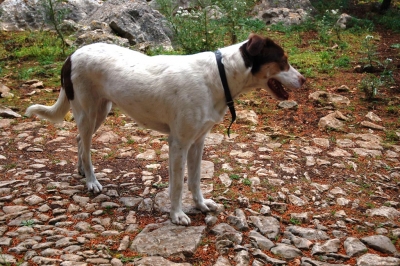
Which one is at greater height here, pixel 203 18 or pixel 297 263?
pixel 203 18

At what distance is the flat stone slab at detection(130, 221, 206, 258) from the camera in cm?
339

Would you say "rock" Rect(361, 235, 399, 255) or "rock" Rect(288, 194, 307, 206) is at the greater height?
"rock" Rect(361, 235, 399, 255)

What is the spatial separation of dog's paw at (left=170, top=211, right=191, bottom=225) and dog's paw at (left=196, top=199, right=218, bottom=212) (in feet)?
0.85

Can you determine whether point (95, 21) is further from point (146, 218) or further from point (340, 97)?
point (146, 218)

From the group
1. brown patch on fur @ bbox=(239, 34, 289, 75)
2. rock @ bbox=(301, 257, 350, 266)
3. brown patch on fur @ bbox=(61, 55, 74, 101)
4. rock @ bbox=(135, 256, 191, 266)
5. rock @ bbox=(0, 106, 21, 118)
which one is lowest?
rock @ bbox=(0, 106, 21, 118)

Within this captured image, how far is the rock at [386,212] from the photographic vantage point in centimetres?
410

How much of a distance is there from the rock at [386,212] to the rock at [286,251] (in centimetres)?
113

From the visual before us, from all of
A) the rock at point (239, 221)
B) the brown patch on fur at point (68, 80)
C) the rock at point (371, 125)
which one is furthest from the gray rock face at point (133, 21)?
the rock at point (239, 221)

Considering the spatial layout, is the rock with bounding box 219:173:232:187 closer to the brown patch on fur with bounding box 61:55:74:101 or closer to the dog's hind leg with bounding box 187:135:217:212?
the dog's hind leg with bounding box 187:135:217:212

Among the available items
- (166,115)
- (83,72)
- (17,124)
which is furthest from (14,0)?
(166,115)

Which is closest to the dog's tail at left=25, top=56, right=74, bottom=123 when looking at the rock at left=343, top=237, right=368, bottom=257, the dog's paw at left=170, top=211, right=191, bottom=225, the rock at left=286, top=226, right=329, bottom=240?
the dog's paw at left=170, top=211, right=191, bottom=225

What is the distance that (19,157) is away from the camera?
5.29 m

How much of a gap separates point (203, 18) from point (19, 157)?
4971 millimetres

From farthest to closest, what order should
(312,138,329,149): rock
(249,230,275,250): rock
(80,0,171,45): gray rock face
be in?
(80,0,171,45): gray rock face < (312,138,329,149): rock < (249,230,275,250): rock
